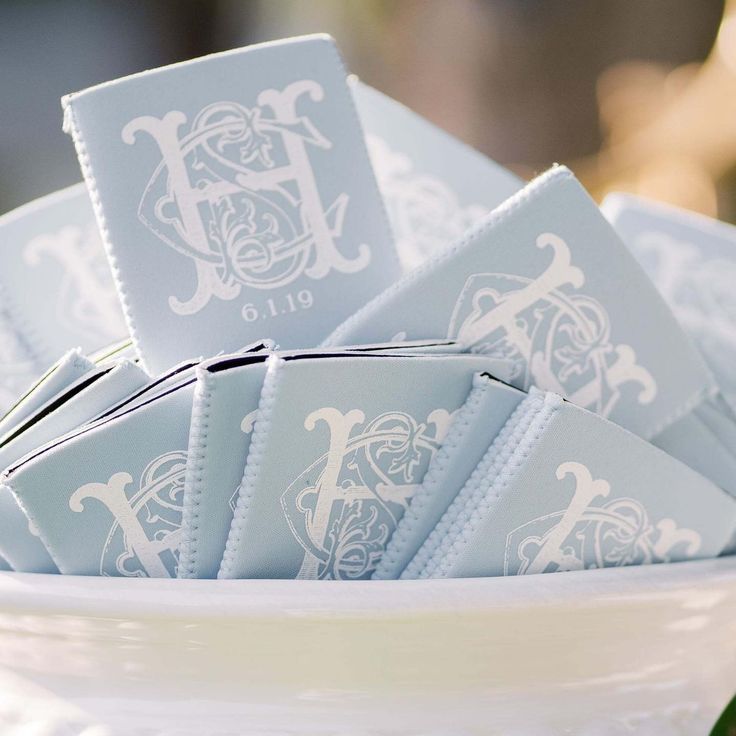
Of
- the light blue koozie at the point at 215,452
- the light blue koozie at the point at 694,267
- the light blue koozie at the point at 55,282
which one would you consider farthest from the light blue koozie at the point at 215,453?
the light blue koozie at the point at 694,267

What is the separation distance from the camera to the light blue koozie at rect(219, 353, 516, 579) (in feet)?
1.31

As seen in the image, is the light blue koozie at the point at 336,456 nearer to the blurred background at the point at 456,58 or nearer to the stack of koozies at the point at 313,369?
the stack of koozies at the point at 313,369

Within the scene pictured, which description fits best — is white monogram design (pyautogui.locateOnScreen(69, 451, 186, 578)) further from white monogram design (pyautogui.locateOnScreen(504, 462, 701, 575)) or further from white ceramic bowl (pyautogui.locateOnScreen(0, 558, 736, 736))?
white monogram design (pyautogui.locateOnScreen(504, 462, 701, 575))

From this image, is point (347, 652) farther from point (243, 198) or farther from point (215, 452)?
point (243, 198)

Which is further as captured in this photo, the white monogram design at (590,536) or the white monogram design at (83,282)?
the white monogram design at (83,282)

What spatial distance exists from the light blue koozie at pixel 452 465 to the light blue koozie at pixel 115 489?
113mm

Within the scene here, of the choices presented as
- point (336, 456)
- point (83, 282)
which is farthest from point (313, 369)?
point (83, 282)

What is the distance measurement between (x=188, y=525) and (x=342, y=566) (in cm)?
8

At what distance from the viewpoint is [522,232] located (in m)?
0.49

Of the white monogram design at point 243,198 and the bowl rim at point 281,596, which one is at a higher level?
the white monogram design at point 243,198

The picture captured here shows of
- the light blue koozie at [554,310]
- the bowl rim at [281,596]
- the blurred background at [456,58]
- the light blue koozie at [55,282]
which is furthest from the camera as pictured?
the blurred background at [456,58]

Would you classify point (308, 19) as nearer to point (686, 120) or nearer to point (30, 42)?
point (30, 42)

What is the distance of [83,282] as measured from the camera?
2.07ft

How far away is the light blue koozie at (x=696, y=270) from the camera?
63 centimetres
